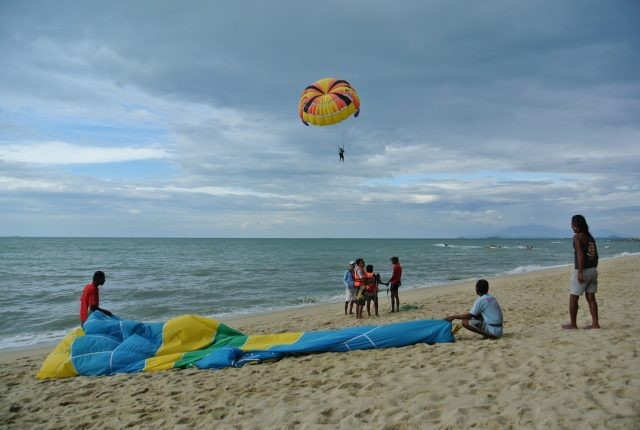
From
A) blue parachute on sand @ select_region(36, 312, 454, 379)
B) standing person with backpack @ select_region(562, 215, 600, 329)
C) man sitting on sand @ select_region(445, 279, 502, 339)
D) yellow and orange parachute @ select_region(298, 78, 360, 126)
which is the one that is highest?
yellow and orange parachute @ select_region(298, 78, 360, 126)

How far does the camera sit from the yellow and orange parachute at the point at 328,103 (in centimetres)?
1225

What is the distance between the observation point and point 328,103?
484 inches

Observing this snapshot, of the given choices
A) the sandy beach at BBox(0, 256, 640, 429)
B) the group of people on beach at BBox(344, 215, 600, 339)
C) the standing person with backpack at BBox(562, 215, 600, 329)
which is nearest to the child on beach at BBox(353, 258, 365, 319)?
the sandy beach at BBox(0, 256, 640, 429)

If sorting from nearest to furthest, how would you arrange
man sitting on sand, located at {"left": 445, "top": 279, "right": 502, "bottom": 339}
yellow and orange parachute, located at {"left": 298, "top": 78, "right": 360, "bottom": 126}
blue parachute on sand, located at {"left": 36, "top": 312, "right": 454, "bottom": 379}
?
blue parachute on sand, located at {"left": 36, "top": 312, "right": 454, "bottom": 379}, man sitting on sand, located at {"left": 445, "top": 279, "right": 502, "bottom": 339}, yellow and orange parachute, located at {"left": 298, "top": 78, "right": 360, "bottom": 126}

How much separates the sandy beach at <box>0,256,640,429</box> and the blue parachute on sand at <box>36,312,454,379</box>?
0.21m

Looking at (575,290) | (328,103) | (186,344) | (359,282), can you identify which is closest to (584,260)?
(575,290)

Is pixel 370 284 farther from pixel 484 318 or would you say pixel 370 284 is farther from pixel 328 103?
pixel 328 103

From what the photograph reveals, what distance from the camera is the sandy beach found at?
12.0ft

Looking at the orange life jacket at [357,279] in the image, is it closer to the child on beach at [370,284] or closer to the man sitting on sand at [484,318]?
the child on beach at [370,284]

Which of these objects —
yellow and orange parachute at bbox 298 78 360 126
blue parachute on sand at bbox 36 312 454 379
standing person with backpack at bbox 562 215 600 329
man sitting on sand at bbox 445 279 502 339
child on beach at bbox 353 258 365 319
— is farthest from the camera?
yellow and orange parachute at bbox 298 78 360 126

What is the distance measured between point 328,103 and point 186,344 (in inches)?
316

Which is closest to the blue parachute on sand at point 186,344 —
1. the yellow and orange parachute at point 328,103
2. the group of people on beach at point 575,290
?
the group of people on beach at point 575,290

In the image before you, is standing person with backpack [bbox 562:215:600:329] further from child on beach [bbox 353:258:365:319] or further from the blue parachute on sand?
child on beach [bbox 353:258:365:319]

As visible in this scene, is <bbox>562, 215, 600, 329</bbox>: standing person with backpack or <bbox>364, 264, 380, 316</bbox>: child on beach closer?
<bbox>562, 215, 600, 329</bbox>: standing person with backpack
